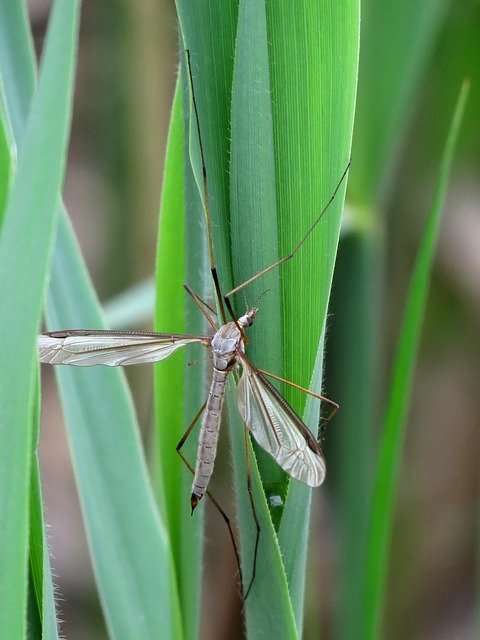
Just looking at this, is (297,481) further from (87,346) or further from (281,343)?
(87,346)

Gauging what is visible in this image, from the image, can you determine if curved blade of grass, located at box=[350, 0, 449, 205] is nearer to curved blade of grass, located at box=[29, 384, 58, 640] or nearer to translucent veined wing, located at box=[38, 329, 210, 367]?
translucent veined wing, located at box=[38, 329, 210, 367]

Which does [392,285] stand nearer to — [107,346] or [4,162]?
[107,346]

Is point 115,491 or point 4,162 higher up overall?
point 4,162

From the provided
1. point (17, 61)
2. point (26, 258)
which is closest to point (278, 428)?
point (26, 258)

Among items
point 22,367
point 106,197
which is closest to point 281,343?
point 22,367

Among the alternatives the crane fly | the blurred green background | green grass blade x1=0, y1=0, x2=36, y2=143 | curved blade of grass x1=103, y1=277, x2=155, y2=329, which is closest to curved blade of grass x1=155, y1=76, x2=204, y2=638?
the crane fly

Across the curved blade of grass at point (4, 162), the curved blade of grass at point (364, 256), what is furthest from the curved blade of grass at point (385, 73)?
the curved blade of grass at point (4, 162)

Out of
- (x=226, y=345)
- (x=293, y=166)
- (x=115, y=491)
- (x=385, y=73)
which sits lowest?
(x=115, y=491)
